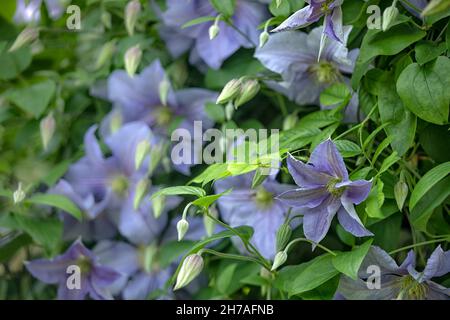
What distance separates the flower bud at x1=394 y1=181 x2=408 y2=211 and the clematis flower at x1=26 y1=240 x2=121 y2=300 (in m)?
0.45

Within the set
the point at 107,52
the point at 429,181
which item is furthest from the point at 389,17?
the point at 107,52

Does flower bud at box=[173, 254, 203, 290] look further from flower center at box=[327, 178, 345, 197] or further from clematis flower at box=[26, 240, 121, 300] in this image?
clematis flower at box=[26, 240, 121, 300]

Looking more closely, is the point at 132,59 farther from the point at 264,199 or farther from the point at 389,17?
the point at 389,17

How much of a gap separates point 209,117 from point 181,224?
0.31 meters

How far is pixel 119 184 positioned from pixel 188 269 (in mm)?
382

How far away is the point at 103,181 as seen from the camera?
119 centimetres

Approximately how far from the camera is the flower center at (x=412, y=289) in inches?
33.8

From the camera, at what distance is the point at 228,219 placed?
41.8 inches

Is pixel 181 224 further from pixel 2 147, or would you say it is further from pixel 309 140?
pixel 2 147

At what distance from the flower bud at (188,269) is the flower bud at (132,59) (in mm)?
356

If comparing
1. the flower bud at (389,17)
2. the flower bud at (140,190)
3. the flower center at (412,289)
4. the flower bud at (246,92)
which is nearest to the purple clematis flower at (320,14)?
the flower bud at (389,17)

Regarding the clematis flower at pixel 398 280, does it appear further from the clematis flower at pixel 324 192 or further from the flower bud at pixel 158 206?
the flower bud at pixel 158 206

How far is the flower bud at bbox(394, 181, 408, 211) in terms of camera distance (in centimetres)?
81

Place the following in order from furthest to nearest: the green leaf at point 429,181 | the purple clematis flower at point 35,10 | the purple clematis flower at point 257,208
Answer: the purple clematis flower at point 35,10
the purple clematis flower at point 257,208
the green leaf at point 429,181
